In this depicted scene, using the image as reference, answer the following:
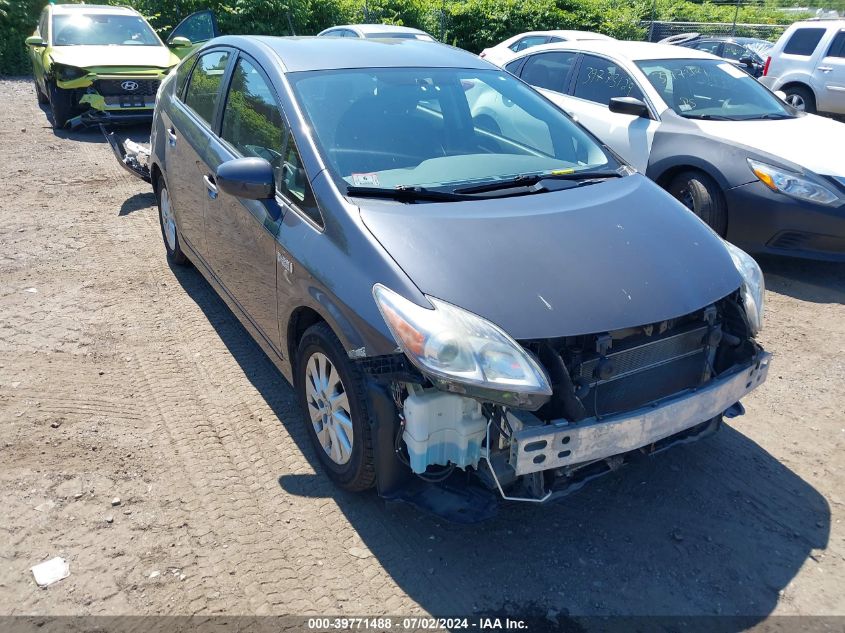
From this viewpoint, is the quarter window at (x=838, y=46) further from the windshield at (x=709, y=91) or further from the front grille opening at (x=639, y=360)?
the front grille opening at (x=639, y=360)

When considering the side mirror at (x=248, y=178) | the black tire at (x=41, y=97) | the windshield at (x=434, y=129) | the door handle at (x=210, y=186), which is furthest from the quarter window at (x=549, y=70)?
the black tire at (x=41, y=97)

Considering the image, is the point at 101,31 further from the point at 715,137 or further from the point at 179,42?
the point at 715,137

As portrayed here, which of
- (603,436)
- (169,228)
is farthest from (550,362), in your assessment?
(169,228)

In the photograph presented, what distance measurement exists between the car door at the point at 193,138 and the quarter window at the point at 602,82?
12.7 ft

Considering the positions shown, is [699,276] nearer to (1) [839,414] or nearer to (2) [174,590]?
(1) [839,414]

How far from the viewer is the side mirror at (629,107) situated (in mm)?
6191

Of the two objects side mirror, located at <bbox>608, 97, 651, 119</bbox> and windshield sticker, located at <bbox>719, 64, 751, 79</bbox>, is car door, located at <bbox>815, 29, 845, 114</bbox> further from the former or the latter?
side mirror, located at <bbox>608, 97, 651, 119</bbox>

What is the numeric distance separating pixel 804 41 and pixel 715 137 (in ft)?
27.5

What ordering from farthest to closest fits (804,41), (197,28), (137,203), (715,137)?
1. (804,41)
2. (197,28)
3. (137,203)
4. (715,137)

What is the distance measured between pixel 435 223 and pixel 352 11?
18243 millimetres

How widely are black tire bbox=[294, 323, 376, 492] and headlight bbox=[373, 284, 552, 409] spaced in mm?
367

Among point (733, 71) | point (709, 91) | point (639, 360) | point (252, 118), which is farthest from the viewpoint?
point (733, 71)

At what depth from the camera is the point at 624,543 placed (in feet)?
9.67

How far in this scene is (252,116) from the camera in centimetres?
382
